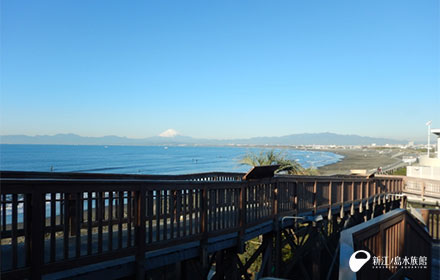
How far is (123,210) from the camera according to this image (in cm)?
438

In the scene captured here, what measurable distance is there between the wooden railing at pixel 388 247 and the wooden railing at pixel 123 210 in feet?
7.63

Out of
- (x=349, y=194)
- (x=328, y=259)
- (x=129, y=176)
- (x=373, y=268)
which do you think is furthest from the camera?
(x=349, y=194)

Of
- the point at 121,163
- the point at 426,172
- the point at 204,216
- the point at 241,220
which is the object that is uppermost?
the point at 204,216

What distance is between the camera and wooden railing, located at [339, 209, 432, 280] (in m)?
3.23

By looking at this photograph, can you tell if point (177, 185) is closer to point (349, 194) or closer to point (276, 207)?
point (276, 207)

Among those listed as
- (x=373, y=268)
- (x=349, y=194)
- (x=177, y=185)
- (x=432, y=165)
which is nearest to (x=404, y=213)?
(x=373, y=268)

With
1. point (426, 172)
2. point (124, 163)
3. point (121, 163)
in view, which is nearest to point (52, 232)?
point (426, 172)

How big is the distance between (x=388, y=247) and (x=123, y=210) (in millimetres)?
3369

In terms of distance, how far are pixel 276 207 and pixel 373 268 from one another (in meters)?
3.40

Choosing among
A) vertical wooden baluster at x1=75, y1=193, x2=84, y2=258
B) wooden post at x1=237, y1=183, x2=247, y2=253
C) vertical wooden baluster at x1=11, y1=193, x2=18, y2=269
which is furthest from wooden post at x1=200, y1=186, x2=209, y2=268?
vertical wooden baluster at x1=11, y1=193, x2=18, y2=269

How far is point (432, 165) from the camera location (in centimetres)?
2595

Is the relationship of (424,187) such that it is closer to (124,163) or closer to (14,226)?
(14,226)

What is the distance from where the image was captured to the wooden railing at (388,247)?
323cm

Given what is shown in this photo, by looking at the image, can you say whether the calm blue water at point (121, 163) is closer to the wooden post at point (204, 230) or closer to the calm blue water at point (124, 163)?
the calm blue water at point (124, 163)
